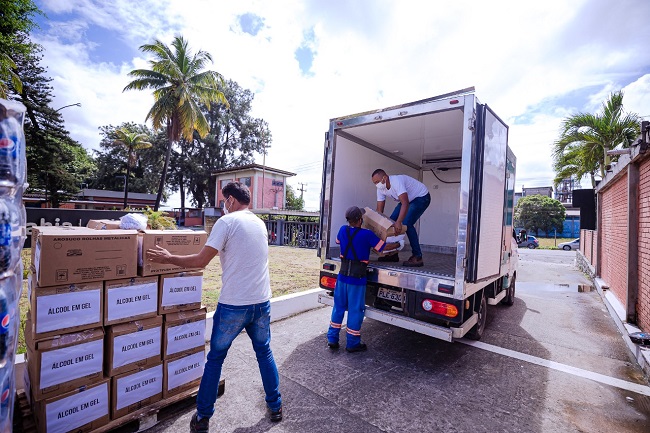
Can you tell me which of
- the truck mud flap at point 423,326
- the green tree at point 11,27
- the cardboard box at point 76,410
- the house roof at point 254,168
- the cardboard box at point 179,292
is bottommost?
the cardboard box at point 76,410

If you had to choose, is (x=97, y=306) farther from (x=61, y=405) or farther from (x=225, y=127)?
(x=225, y=127)

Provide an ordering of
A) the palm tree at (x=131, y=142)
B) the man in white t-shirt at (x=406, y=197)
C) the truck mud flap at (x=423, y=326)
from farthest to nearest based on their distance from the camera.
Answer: the palm tree at (x=131, y=142) < the man in white t-shirt at (x=406, y=197) < the truck mud flap at (x=423, y=326)

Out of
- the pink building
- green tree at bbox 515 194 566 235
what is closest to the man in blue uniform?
the pink building

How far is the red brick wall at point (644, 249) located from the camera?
14.1 ft

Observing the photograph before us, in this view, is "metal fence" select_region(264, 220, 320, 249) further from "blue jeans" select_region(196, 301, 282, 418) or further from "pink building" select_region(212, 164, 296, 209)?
"blue jeans" select_region(196, 301, 282, 418)

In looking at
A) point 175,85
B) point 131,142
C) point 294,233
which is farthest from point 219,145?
point 294,233

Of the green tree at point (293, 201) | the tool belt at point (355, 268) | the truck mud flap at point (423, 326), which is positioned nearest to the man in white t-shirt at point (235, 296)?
the tool belt at point (355, 268)

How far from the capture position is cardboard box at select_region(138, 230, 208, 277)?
2.50 meters

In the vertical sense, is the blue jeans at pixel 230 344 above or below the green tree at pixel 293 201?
below

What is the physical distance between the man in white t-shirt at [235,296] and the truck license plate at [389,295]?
1720 millimetres

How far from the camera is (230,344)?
2355 mm

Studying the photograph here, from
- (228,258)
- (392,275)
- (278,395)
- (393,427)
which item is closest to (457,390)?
(393,427)

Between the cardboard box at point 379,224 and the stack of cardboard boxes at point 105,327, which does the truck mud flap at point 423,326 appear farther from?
the stack of cardboard boxes at point 105,327

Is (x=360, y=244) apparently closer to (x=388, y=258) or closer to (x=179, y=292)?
(x=388, y=258)
